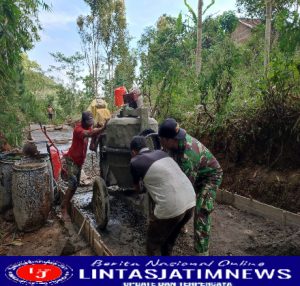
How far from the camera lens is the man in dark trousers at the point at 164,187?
3436 millimetres

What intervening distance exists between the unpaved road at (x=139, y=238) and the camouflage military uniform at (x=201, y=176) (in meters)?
0.61

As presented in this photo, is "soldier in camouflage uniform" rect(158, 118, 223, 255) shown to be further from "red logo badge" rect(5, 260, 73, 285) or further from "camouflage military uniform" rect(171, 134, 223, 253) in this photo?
"red logo badge" rect(5, 260, 73, 285)

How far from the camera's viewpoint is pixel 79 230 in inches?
198

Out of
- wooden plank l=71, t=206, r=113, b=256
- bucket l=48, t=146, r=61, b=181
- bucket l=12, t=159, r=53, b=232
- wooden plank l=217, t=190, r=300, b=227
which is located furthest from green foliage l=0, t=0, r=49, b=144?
wooden plank l=217, t=190, r=300, b=227

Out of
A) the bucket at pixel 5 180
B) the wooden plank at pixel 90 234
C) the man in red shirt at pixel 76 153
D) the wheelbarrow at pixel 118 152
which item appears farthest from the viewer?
the bucket at pixel 5 180

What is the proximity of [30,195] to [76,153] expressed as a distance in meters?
0.99

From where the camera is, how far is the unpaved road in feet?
14.6

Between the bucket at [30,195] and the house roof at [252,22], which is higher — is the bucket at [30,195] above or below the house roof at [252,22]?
below

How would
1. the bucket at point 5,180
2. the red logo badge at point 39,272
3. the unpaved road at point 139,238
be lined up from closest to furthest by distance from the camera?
the red logo badge at point 39,272 → the unpaved road at point 139,238 → the bucket at point 5,180

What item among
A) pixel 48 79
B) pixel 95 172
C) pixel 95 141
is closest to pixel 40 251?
pixel 95 141

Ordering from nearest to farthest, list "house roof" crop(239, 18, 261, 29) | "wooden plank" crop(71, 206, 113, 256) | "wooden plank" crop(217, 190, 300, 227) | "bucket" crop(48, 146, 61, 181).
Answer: "wooden plank" crop(71, 206, 113, 256)
"wooden plank" crop(217, 190, 300, 227)
"bucket" crop(48, 146, 61, 181)
"house roof" crop(239, 18, 261, 29)

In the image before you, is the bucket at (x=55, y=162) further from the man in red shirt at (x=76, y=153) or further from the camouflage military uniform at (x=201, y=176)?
the camouflage military uniform at (x=201, y=176)

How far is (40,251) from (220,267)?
263 centimetres

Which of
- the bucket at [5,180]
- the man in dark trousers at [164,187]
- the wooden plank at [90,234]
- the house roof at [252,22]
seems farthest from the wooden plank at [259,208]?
the house roof at [252,22]
